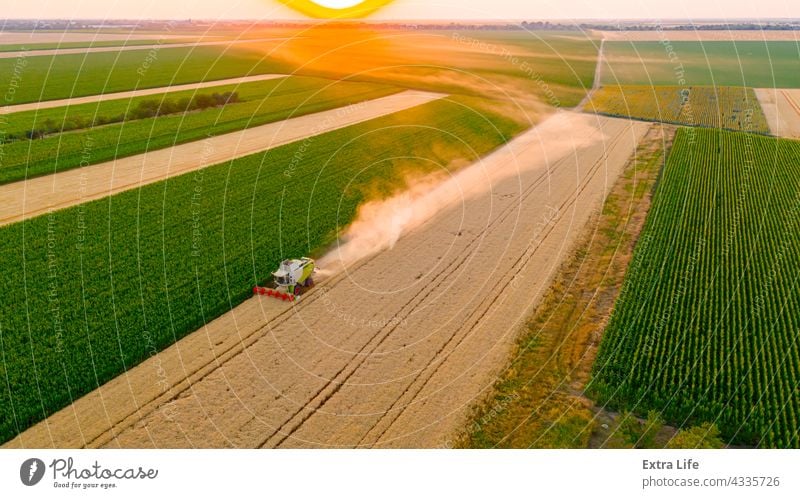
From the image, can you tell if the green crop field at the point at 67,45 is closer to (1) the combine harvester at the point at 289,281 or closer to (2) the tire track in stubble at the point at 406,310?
(2) the tire track in stubble at the point at 406,310

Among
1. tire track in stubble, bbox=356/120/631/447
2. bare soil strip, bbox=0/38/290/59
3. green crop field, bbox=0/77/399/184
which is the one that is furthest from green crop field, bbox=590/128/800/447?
bare soil strip, bbox=0/38/290/59

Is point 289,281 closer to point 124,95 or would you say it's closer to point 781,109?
point 124,95

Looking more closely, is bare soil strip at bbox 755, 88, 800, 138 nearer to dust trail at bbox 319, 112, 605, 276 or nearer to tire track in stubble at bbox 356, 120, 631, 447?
dust trail at bbox 319, 112, 605, 276

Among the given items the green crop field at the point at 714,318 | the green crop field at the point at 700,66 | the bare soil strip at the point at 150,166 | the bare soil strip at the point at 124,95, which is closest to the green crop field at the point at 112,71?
the bare soil strip at the point at 124,95

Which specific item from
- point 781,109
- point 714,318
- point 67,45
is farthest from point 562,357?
point 67,45
